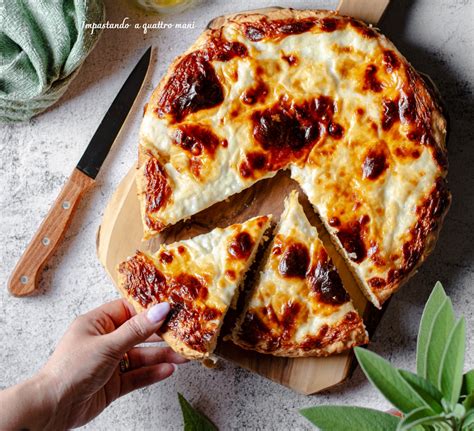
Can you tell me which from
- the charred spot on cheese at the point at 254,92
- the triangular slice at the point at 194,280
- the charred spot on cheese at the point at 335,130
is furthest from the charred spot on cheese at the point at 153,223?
the charred spot on cheese at the point at 335,130

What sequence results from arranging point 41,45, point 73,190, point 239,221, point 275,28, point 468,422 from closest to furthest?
1. point 468,422
2. point 275,28
3. point 239,221
4. point 41,45
5. point 73,190

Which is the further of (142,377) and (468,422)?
(142,377)

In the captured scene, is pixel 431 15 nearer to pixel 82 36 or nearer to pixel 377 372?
pixel 82 36

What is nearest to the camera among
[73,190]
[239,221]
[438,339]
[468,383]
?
[438,339]

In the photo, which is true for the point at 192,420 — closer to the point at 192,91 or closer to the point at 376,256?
the point at 376,256

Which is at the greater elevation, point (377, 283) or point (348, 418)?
point (348, 418)

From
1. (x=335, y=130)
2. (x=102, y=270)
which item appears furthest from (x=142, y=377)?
(x=335, y=130)

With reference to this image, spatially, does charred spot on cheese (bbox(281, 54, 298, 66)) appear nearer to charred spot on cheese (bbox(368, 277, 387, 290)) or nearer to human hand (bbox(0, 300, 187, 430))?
charred spot on cheese (bbox(368, 277, 387, 290))
